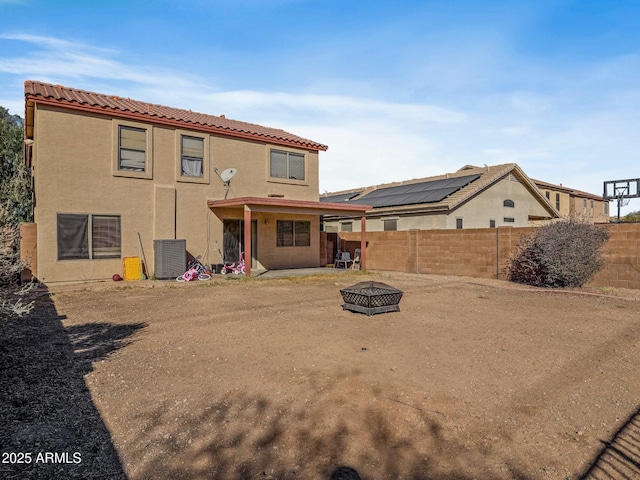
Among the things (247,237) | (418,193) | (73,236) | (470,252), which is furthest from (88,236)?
(418,193)

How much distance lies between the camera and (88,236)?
1245cm

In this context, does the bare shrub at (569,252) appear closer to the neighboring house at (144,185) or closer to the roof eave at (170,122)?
the neighboring house at (144,185)

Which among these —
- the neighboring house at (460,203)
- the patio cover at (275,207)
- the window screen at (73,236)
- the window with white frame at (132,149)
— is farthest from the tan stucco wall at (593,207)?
the window screen at (73,236)

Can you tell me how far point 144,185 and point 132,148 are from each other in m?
1.30

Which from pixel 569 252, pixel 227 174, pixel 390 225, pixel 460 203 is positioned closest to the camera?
pixel 569 252

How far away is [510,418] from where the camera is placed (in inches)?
135

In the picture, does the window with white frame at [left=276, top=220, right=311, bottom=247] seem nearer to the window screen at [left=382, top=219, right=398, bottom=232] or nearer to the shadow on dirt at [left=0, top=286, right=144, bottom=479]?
the window screen at [left=382, top=219, right=398, bottom=232]

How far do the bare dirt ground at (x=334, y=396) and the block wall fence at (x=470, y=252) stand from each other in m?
5.35

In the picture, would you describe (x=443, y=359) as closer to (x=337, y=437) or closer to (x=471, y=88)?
(x=337, y=437)

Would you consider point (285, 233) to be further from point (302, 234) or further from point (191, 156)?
point (191, 156)

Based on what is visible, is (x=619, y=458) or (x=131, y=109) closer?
(x=619, y=458)

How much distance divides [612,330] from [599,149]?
48.0ft

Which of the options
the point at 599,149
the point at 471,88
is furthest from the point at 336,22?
the point at 599,149

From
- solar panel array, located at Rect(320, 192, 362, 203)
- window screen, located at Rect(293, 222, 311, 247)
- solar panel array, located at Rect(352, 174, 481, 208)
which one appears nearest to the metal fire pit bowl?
window screen, located at Rect(293, 222, 311, 247)
